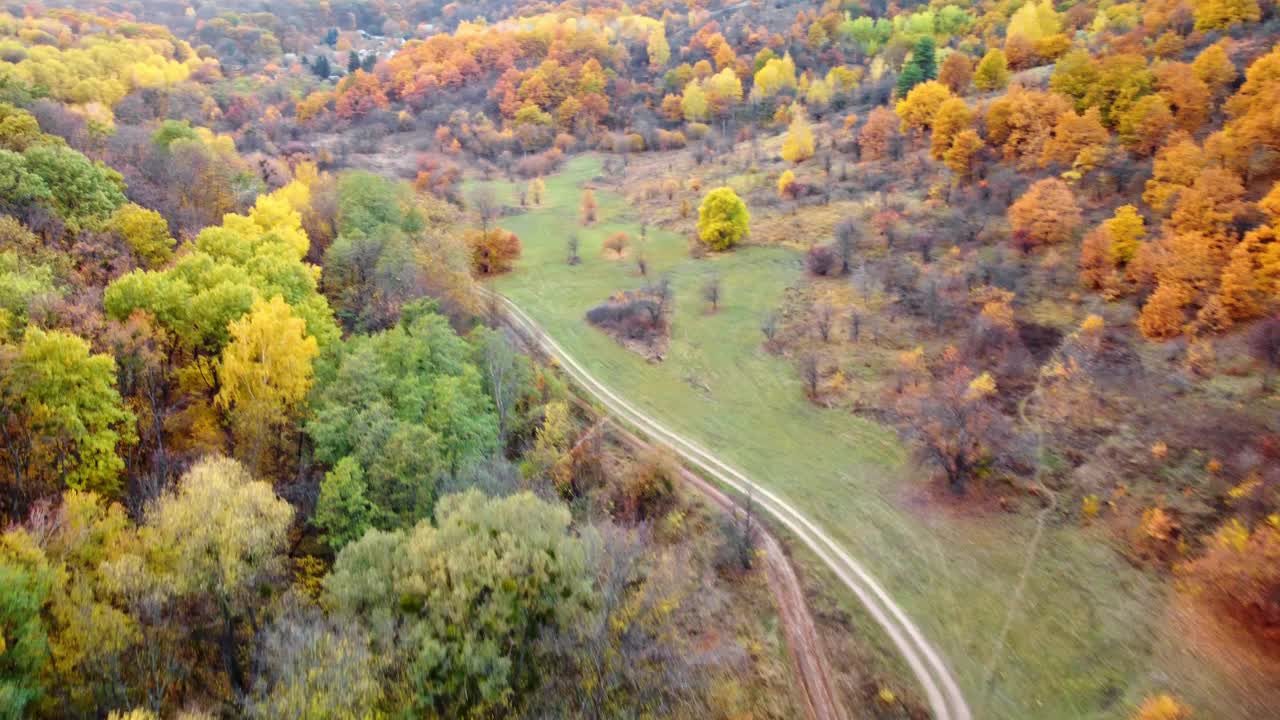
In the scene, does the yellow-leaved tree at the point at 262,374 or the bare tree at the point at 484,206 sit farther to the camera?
the bare tree at the point at 484,206

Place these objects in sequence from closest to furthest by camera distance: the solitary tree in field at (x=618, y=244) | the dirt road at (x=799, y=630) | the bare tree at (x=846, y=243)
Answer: the dirt road at (x=799, y=630) < the bare tree at (x=846, y=243) < the solitary tree in field at (x=618, y=244)

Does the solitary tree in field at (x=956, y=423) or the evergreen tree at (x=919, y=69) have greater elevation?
the evergreen tree at (x=919, y=69)

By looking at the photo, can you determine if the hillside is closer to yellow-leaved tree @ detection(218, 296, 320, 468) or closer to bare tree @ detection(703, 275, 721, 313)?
yellow-leaved tree @ detection(218, 296, 320, 468)

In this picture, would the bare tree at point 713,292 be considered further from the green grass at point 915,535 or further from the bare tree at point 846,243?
the bare tree at point 846,243

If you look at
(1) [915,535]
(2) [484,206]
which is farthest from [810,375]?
(2) [484,206]

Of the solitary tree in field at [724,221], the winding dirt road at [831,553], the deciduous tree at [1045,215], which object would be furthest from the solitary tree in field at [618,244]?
the deciduous tree at [1045,215]
